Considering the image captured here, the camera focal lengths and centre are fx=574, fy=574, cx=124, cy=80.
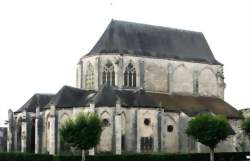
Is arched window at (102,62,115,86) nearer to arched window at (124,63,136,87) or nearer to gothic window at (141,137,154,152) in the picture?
arched window at (124,63,136,87)

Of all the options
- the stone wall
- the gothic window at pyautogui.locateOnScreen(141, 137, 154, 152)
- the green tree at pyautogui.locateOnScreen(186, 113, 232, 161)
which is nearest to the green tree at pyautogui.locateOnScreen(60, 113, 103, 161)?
the gothic window at pyautogui.locateOnScreen(141, 137, 154, 152)

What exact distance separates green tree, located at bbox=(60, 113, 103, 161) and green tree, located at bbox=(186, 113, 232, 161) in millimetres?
10001

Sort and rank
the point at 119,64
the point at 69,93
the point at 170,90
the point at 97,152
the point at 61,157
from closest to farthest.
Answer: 1. the point at 61,157
2. the point at 97,152
3. the point at 69,93
4. the point at 119,64
5. the point at 170,90

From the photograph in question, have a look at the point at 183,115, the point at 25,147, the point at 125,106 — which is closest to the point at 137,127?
the point at 125,106

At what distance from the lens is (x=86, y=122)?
165ft

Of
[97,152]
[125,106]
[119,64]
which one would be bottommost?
[97,152]

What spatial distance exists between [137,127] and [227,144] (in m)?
12.8

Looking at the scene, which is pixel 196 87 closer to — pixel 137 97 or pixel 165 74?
pixel 165 74

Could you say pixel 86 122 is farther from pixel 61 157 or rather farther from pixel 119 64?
pixel 119 64

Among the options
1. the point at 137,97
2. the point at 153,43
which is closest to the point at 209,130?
the point at 137,97

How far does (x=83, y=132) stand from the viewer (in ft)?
164

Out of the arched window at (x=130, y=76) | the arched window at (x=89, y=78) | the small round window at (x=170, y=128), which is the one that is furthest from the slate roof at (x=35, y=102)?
the small round window at (x=170, y=128)

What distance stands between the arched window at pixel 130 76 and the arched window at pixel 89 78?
12.3 ft

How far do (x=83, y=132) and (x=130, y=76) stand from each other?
16098mm
